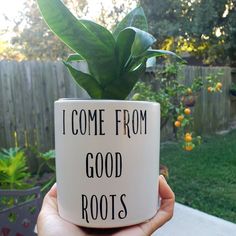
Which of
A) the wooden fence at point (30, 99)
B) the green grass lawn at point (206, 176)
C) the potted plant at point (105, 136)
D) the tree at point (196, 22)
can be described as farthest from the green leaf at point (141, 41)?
the tree at point (196, 22)

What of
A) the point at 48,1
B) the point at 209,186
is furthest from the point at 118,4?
the point at 48,1

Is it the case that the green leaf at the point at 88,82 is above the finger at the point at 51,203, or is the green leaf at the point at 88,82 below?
above

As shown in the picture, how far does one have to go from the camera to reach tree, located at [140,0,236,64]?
18.0 ft

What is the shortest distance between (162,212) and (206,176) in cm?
219

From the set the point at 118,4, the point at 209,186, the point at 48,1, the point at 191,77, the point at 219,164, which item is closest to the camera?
the point at 48,1

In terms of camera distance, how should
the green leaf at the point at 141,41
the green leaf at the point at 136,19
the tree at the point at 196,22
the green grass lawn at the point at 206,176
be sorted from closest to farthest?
the green leaf at the point at 141,41, the green leaf at the point at 136,19, the green grass lawn at the point at 206,176, the tree at the point at 196,22

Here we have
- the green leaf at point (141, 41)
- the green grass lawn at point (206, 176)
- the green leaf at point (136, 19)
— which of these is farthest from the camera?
the green grass lawn at point (206, 176)

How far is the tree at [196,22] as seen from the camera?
547 cm

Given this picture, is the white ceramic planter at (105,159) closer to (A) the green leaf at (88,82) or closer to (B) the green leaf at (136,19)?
(A) the green leaf at (88,82)

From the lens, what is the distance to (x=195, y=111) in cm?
449

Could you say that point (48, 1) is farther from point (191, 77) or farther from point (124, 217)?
point (191, 77)

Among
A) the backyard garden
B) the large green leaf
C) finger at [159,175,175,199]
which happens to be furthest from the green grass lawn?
the large green leaf

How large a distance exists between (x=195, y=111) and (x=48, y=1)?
4197 millimetres

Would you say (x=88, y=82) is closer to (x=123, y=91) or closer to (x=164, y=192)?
(x=123, y=91)
